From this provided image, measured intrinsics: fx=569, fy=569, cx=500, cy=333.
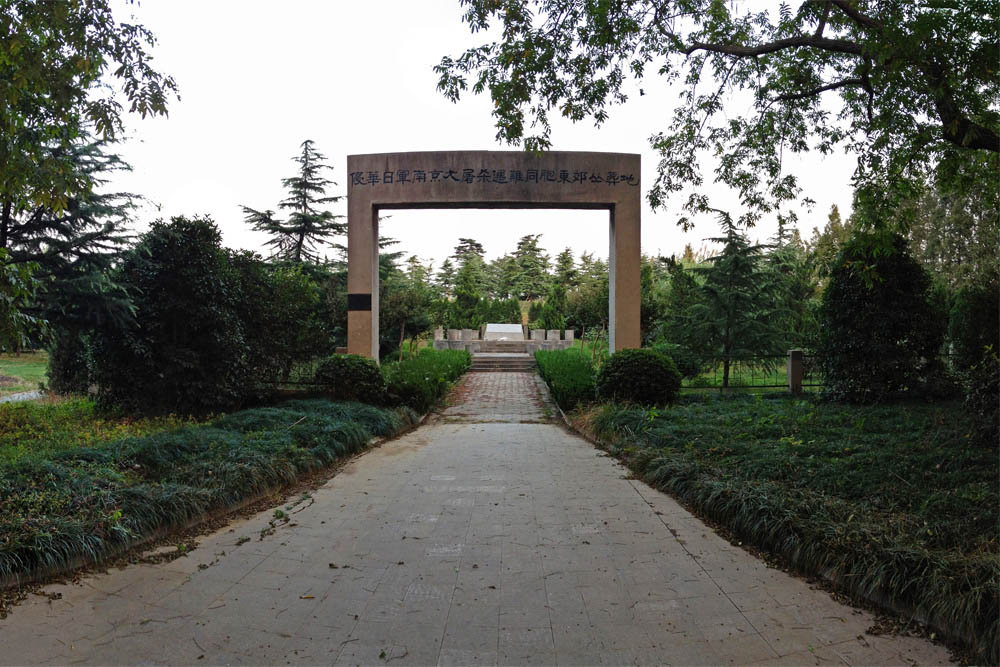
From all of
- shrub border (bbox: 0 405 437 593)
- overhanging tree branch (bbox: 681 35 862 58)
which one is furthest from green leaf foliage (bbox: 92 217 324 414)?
overhanging tree branch (bbox: 681 35 862 58)

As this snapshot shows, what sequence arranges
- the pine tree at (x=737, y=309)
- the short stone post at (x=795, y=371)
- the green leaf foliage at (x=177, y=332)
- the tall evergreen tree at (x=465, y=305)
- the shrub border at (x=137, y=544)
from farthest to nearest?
1. the tall evergreen tree at (x=465, y=305)
2. the pine tree at (x=737, y=309)
3. the short stone post at (x=795, y=371)
4. the green leaf foliage at (x=177, y=332)
5. the shrub border at (x=137, y=544)

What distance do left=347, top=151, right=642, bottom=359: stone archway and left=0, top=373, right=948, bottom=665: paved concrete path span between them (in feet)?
27.5

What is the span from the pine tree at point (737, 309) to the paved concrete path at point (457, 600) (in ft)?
27.0

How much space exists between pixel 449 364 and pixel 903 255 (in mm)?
10367

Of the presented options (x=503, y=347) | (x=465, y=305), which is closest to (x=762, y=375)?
(x=503, y=347)

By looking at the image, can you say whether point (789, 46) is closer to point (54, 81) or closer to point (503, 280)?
point (54, 81)

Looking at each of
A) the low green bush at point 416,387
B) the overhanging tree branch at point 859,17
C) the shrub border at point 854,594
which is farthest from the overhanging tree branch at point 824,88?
the low green bush at point 416,387

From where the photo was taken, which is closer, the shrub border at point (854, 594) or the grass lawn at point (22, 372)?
the shrub border at point (854, 594)

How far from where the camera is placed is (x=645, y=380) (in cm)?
917

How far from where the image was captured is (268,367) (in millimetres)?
9602

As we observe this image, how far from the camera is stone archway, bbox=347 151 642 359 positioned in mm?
12422

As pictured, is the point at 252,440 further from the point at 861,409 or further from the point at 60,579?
the point at 861,409

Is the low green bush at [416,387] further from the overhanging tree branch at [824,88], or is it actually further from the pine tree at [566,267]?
the pine tree at [566,267]

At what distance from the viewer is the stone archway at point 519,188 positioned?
1242cm
